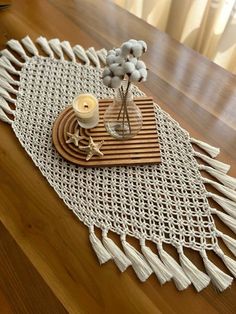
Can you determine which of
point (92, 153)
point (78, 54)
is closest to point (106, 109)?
point (92, 153)

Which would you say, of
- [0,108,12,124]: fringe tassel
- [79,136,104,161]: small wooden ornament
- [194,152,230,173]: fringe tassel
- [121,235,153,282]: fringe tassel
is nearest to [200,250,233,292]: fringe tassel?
Answer: [121,235,153,282]: fringe tassel

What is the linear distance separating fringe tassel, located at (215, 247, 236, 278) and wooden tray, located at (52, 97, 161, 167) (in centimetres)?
23

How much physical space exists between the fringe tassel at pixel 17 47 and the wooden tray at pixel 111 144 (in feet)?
0.81

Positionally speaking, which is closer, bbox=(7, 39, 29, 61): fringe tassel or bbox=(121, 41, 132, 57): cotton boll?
bbox=(121, 41, 132, 57): cotton boll

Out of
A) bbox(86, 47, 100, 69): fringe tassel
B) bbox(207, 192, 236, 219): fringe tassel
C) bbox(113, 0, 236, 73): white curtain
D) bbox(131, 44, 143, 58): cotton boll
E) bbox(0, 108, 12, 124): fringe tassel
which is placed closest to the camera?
bbox(131, 44, 143, 58): cotton boll

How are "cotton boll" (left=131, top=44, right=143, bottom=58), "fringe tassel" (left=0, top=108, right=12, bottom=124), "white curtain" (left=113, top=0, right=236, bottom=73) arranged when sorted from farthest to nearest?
"white curtain" (left=113, top=0, right=236, bottom=73)
"fringe tassel" (left=0, top=108, right=12, bottom=124)
"cotton boll" (left=131, top=44, right=143, bottom=58)

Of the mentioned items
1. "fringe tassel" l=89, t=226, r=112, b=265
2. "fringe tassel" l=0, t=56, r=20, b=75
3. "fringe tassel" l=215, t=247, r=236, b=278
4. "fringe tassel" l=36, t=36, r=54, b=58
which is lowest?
"fringe tassel" l=89, t=226, r=112, b=265

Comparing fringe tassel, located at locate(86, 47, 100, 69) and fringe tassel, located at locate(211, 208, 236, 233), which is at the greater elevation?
fringe tassel, located at locate(86, 47, 100, 69)

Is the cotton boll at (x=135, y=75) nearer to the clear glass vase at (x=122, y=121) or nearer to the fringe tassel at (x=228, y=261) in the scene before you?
the clear glass vase at (x=122, y=121)

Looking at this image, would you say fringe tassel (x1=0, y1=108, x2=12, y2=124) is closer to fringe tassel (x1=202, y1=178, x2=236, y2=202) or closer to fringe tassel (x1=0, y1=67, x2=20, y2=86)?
fringe tassel (x1=0, y1=67, x2=20, y2=86)

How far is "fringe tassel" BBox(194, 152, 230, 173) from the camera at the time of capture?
0.70 meters

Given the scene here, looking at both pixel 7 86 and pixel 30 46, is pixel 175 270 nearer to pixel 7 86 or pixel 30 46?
pixel 7 86

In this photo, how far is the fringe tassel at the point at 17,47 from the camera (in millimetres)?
884

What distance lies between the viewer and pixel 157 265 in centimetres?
60
